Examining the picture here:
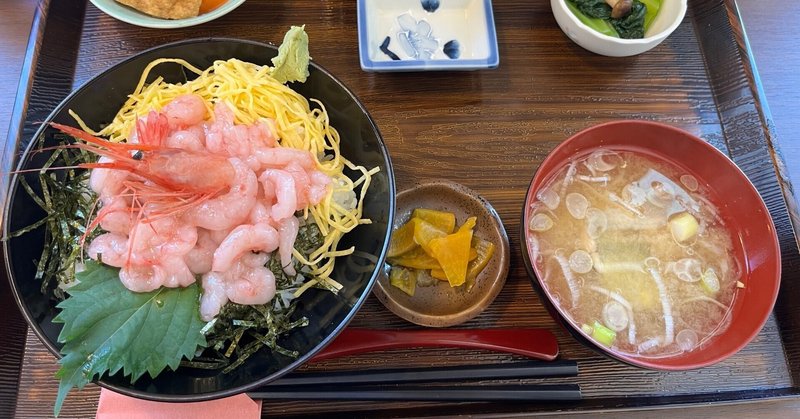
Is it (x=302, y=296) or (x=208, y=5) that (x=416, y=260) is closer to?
(x=302, y=296)

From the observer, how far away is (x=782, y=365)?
5.21 feet

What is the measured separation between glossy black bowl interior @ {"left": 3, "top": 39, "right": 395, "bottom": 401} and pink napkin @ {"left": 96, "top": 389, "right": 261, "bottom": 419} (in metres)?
0.16

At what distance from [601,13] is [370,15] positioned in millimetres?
882

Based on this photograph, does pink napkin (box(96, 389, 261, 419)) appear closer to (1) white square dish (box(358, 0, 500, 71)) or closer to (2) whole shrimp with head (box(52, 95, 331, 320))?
(2) whole shrimp with head (box(52, 95, 331, 320))

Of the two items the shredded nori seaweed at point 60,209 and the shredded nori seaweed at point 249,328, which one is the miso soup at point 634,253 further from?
the shredded nori seaweed at point 60,209

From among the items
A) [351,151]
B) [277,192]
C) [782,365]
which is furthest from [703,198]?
[277,192]

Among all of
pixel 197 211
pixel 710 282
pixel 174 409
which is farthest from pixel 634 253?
pixel 174 409

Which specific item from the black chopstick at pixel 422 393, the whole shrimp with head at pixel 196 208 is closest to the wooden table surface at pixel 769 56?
the whole shrimp with head at pixel 196 208

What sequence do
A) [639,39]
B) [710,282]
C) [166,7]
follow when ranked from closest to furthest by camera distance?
1. [710,282]
2. [166,7]
3. [639,39]

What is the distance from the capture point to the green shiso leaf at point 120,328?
4.05ft

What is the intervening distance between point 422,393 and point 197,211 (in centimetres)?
79

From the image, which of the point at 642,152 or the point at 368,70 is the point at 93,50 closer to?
the point at 368,70

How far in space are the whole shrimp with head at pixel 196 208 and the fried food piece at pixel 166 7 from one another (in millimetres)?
577

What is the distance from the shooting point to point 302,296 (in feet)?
4.89
